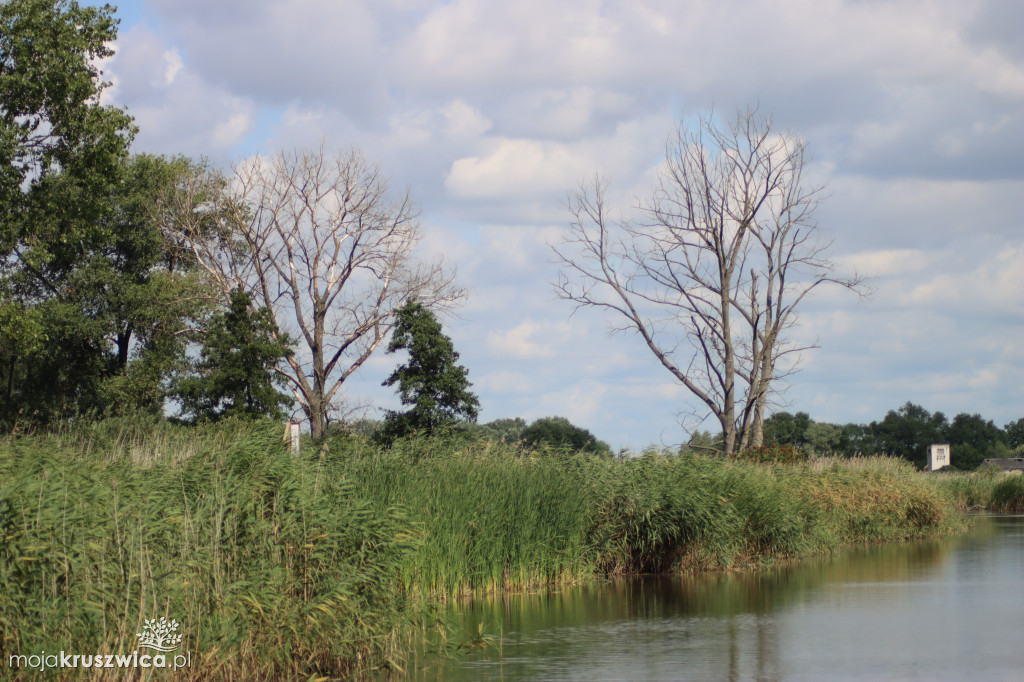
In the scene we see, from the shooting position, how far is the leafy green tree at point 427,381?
37375 millimetres

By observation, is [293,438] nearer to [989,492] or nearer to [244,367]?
[244,367]

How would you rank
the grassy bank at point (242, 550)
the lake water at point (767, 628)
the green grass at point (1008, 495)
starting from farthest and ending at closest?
the green grass at point (1008, 495)
the lake water at point (767, 628)
the grassy bank at point (242, 550)

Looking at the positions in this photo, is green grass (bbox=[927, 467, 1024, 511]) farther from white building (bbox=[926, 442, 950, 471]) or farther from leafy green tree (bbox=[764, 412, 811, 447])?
white building (bbox=[926, 442, 950, 471])

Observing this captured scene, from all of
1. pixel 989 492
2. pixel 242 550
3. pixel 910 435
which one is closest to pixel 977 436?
pixel 910 435

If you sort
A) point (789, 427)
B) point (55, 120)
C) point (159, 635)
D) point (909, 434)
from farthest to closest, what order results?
1. point (909, 434)
2. point (789, 427)
3. point (55, 120)
4. point (159, 635)

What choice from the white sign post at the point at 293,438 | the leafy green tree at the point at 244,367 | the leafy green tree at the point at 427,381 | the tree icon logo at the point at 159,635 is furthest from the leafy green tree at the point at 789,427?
the tree icon logo at the point at 159,635

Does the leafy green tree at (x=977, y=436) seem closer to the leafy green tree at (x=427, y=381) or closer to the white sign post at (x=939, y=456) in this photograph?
Answer: the white sign post at (x=939, y=456)

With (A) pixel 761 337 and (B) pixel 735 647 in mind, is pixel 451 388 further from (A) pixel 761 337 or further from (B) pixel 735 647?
(B) pixel 735 647

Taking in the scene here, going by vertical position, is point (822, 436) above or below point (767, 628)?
above

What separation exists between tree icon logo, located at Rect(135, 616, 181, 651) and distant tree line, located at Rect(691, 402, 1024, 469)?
8035cm

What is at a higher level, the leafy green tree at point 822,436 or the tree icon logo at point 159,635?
the leafy green tree at point 822,436

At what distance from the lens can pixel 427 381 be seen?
37.7 m

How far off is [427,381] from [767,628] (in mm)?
25225

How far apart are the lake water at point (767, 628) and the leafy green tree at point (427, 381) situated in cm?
1882
